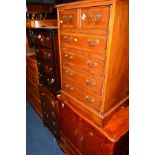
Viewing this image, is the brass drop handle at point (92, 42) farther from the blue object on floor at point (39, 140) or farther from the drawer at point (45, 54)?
the blue object on floor at point (39, 140)

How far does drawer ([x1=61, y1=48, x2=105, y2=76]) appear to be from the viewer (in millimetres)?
1129

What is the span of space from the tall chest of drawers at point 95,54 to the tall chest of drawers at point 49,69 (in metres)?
0.17

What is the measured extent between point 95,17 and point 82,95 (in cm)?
68

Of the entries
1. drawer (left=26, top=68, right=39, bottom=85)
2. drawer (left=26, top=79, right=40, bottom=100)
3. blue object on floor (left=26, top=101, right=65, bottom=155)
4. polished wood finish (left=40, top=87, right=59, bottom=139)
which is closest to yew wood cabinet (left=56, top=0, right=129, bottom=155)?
polished wood finish (left=40, top=87, right=59, bottom=139)

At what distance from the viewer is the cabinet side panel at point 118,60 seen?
982 millimetres

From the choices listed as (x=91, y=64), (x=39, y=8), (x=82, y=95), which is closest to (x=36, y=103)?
(x=82, y=95)

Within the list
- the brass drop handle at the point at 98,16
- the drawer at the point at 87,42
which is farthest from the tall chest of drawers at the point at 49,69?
the brass drop handle at the point at 98,16

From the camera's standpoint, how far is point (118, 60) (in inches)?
44.9

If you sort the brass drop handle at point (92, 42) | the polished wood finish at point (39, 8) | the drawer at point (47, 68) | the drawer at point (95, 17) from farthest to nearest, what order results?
the polished wood finish at point (39, 8), the drawer at point (47, 68), the brass drop handle at point (92, 42), the drawer at point (95, 17)

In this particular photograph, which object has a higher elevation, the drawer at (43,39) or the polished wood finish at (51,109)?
the drawer at (43,39)
